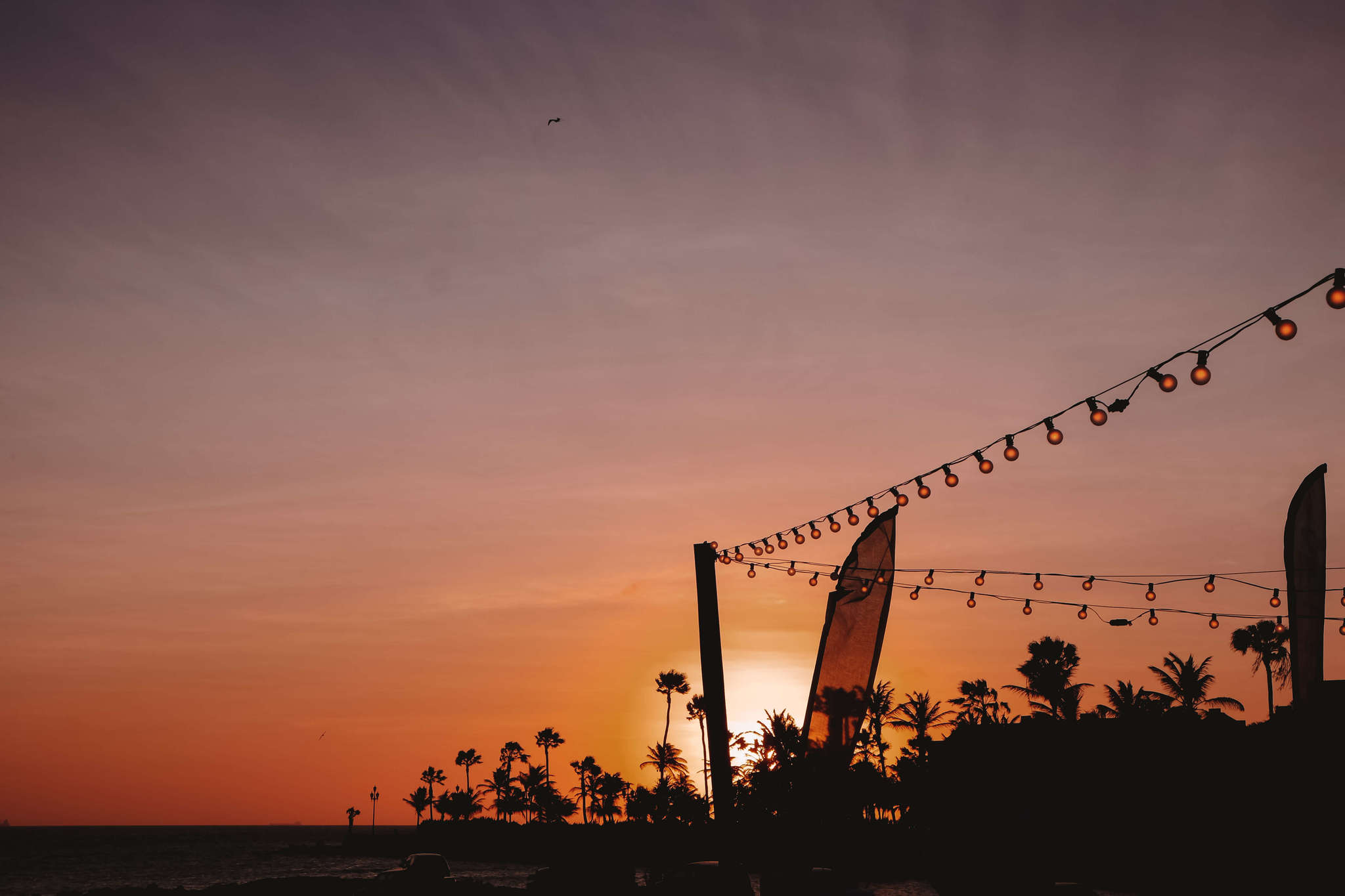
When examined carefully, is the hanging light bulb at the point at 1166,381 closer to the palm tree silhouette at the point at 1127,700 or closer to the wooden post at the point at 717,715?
the wooden post at the point at 717,715

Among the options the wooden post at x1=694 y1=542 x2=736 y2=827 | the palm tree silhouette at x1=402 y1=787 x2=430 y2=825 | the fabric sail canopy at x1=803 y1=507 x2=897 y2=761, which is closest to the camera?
the wooden post at x1=694 y1=542 x2=736 y2=827

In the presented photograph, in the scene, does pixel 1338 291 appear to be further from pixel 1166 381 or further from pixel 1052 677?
pixel 1052 677

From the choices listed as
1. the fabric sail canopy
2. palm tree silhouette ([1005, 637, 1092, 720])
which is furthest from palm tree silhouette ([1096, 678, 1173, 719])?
the fabric sail canopy

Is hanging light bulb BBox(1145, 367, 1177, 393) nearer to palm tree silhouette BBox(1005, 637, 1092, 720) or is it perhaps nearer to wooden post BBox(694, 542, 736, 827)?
wooden post BBox(694, 542, 736, 827)

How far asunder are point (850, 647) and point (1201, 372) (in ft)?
31.2

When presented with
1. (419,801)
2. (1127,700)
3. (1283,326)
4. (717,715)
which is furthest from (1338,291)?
(419,801)

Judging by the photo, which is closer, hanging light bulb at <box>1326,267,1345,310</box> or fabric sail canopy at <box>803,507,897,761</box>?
hanging light bulb at <box>1326,267,1345,310</box>

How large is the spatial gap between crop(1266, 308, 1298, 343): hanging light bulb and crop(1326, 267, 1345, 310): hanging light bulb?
0.47 metres

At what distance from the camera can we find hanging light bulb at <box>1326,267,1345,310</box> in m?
8.00

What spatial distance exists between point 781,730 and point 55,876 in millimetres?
94575

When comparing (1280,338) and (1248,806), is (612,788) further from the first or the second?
(1280,338)

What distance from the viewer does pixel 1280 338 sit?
28.1 feet

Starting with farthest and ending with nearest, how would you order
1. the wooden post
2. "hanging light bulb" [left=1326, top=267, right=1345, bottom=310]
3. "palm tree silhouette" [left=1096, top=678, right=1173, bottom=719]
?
"palm tree silhouette" [left=1096, top=678, right=1173, bottom=719]
the wooden post
"hanging light bulb" [left=1326, top=267, right=1345, bottom=310]

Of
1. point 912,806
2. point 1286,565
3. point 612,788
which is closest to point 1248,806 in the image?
point 1286,565
